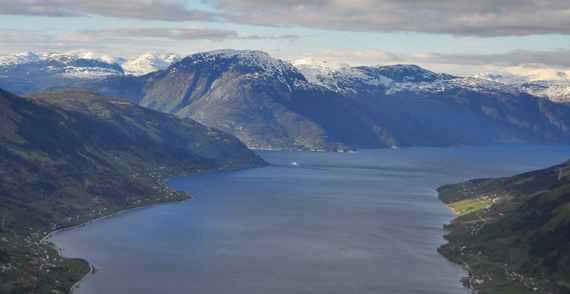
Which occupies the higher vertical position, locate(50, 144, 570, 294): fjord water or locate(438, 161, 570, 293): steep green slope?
locate(438, 161, 570, 293): steep green slope

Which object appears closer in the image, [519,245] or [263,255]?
[519,245]

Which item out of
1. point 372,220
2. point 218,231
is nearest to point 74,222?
point 218,231

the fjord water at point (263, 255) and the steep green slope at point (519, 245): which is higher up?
the steep green slope at point (519, 245)

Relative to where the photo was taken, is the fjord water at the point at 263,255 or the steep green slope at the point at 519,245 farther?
the fjord water at the point at 263,255

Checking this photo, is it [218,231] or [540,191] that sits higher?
[540,191]

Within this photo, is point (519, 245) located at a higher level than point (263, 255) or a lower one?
higher

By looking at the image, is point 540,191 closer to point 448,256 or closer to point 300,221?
point 448,256

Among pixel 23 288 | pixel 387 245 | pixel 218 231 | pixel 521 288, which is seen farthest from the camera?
pixel 218 231

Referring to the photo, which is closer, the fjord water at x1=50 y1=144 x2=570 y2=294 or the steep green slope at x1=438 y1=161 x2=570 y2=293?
the steep green slope at x1=438 y1=161 x2=570 y2=293
